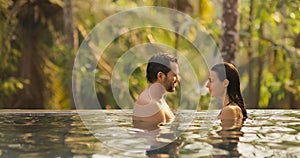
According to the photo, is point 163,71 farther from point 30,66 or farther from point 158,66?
point 30,66

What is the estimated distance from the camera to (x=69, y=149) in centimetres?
364

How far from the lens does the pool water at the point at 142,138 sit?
3.51m

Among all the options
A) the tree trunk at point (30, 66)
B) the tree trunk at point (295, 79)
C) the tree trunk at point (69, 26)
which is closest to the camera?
the tree trunk at point (69, 26)

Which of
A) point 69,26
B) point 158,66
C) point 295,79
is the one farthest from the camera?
point 295,79

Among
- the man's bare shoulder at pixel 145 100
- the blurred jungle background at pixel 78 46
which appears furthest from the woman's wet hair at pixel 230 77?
the blurred jungle background at pixel 78 46

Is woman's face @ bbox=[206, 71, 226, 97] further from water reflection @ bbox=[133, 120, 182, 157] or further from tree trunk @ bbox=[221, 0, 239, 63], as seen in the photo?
tree trunk @ bbox=[221, 0, 239, 63]

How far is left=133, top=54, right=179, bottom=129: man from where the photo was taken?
5078 millimetres

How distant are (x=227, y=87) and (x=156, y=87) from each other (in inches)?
27.0

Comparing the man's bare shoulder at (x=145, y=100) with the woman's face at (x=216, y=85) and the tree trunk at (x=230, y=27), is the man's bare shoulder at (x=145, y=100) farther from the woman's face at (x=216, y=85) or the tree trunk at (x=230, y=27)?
the tree trunk at (x=230, y=27)

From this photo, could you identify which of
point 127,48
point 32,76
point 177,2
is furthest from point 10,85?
point 177,2

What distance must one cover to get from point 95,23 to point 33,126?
6.88 metres

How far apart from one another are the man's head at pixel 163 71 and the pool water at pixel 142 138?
371 mm

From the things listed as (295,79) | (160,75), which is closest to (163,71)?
(160,75)

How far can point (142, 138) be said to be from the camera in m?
4.16
